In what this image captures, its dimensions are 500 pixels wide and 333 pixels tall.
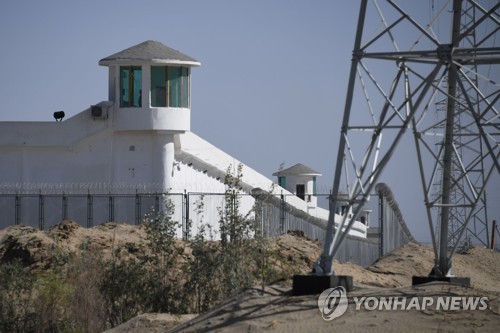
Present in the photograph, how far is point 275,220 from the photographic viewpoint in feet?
105

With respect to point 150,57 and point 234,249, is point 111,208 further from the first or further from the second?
point 234,249

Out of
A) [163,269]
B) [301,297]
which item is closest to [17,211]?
[163,269]

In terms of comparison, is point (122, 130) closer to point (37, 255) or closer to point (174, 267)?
point (37, 255)

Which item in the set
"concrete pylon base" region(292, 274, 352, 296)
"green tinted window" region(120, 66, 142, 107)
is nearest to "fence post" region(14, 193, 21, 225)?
"green tinted window" region(120, 66, 142, 107)

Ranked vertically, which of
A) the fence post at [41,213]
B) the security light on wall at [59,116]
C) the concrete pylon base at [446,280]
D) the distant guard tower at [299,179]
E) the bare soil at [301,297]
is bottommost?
the bare soil at [301,297]

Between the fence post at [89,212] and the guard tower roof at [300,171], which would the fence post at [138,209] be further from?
the guard tower roof at [300,171]

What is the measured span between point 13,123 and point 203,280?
2760cm

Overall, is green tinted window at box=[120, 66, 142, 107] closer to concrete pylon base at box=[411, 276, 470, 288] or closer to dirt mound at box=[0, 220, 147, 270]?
dirt mound at box=[0, 220, 147, 270]

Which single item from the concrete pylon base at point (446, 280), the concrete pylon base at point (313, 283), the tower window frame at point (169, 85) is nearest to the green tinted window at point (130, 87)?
the tower window frame at point (169, 85)

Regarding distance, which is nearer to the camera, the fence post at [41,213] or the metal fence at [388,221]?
the metal fence at [388,221]

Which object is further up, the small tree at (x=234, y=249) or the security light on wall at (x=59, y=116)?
the security light on wall at (x=59, y=116)

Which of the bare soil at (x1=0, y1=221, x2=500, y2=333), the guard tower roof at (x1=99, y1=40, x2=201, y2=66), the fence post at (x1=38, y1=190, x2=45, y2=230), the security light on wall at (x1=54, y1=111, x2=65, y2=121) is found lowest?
the bare soil at (x1=0, y1=221, x2=500, y2=333)

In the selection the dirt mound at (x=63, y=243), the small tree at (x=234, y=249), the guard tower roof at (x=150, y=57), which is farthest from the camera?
the guard tower roof at (x=150, y=57)

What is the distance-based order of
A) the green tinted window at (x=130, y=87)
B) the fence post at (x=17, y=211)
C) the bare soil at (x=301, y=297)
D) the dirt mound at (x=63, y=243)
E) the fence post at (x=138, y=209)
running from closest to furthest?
1. the bare soil at (x=301, y=297)
2. the dirt mound at (x=63, y=243)
3. the fence post at (x=138, y=209)
4. the fence post at (x=17, y=211)
5. the green tinted window at (x=130, y=87)
